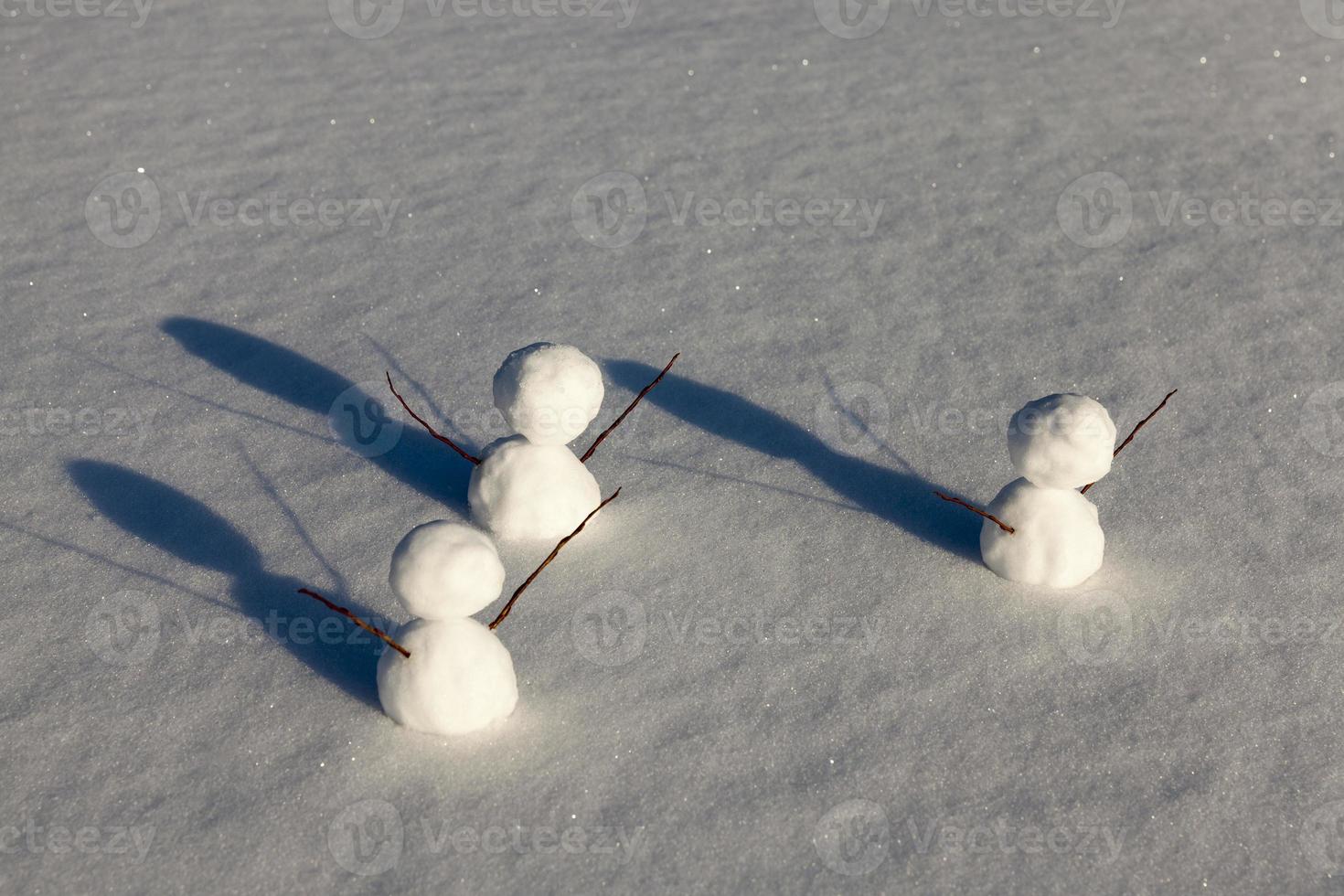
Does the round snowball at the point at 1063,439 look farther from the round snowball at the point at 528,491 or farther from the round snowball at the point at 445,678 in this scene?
the round snowball at the point at 445,678

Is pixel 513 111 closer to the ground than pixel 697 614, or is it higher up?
higher up

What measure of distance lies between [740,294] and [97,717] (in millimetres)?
3103

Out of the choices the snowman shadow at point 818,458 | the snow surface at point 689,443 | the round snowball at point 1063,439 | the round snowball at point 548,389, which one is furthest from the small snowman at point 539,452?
the round snowball at point 1063,439

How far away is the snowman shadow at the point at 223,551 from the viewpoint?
3.56m

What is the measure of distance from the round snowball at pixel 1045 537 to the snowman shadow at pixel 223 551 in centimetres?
198

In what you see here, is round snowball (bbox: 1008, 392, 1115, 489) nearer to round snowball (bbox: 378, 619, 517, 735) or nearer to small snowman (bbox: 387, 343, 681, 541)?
small snowman (bbox: 387, 343, 681, 541)

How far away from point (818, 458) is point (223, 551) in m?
2.10

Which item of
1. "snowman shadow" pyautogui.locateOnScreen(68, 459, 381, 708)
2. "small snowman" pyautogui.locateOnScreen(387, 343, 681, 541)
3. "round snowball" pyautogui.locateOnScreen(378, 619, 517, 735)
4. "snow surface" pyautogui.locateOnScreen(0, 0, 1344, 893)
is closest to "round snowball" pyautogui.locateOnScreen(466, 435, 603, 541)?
"small snowman" pyautogui.locateOnScreen(387, 343, 681, 541)

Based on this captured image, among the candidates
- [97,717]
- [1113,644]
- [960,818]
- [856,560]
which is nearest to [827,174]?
[856,560]

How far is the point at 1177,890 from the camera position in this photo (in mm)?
2998

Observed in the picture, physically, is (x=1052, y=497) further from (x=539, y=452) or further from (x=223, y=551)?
(x=223, y=551)

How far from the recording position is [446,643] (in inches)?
A: 127

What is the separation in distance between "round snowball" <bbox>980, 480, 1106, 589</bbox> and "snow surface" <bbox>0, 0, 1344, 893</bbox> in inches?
3.6

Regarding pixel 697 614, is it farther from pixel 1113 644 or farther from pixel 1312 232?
pixel 1312 232
